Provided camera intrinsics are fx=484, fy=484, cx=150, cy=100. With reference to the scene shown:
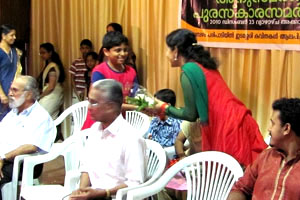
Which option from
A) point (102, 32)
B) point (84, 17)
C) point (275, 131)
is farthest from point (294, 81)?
point (84, 17)

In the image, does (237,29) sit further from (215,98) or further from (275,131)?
(275,131)

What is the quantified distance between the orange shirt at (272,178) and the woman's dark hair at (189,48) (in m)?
0.71

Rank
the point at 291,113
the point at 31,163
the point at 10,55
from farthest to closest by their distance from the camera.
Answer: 1. the point at 10,55
2. the point at 31,163
3. the point at 291,113

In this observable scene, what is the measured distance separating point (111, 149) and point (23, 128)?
1.09 metres

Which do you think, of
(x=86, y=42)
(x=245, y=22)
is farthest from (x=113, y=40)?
(x=86, y=42)

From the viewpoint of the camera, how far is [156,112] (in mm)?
2916

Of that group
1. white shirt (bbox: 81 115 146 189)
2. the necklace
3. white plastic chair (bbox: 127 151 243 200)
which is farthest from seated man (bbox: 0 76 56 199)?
the necklace

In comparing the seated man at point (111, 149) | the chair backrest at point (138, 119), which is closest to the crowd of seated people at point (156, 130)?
the seated man at point (111, 149)

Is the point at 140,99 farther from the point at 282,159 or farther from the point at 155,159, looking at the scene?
the point at 282,159

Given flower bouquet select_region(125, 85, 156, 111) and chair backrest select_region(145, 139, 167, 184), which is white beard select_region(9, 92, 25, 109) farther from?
chair backrest select_region(145, 139, 167, 184)

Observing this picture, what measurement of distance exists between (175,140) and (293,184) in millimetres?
1537

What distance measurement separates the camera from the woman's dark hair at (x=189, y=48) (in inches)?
108

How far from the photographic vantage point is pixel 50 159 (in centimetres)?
338

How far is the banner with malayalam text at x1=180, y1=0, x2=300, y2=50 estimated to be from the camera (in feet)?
10.9
